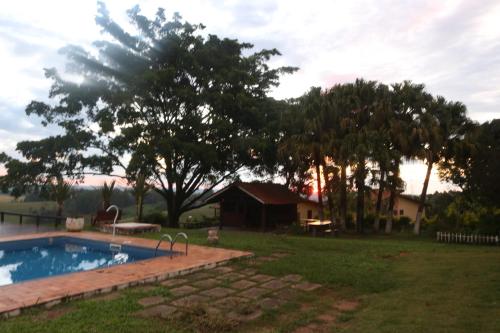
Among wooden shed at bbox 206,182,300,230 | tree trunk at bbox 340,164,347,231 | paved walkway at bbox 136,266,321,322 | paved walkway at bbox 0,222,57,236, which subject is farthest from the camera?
wooden shed at bbox 206,182,300,230

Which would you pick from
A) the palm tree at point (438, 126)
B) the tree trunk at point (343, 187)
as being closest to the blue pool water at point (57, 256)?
the tree trunk at point (343, 187)

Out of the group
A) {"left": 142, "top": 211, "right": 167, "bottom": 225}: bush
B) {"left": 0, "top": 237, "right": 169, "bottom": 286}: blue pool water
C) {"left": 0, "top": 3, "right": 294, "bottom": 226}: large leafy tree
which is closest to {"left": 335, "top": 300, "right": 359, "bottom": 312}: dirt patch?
{"left": 0, "top": 237, "right": 169, "bottom": 286}: blue pool water

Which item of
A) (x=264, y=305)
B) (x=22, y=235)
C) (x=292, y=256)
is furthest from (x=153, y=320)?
(x=22, y=235)

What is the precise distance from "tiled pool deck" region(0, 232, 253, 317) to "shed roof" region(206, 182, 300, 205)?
1379 cm

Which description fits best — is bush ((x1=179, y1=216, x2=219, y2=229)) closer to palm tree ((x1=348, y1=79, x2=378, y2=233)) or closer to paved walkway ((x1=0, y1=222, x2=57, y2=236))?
palm tree ((x1=348, y1=79, x2=378, y2=233))

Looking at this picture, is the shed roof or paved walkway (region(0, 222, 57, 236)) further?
the shed roof

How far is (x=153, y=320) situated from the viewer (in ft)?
19.3

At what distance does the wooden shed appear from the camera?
27547mm

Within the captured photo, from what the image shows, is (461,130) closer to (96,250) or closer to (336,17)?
(336,17)

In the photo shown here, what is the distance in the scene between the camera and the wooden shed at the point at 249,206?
27.5 meters

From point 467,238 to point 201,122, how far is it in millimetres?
16077

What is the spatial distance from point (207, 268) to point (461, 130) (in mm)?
20599

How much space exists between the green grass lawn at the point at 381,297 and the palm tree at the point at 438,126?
1207 centimetres

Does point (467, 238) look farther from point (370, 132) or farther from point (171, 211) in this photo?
point (171, 211)
